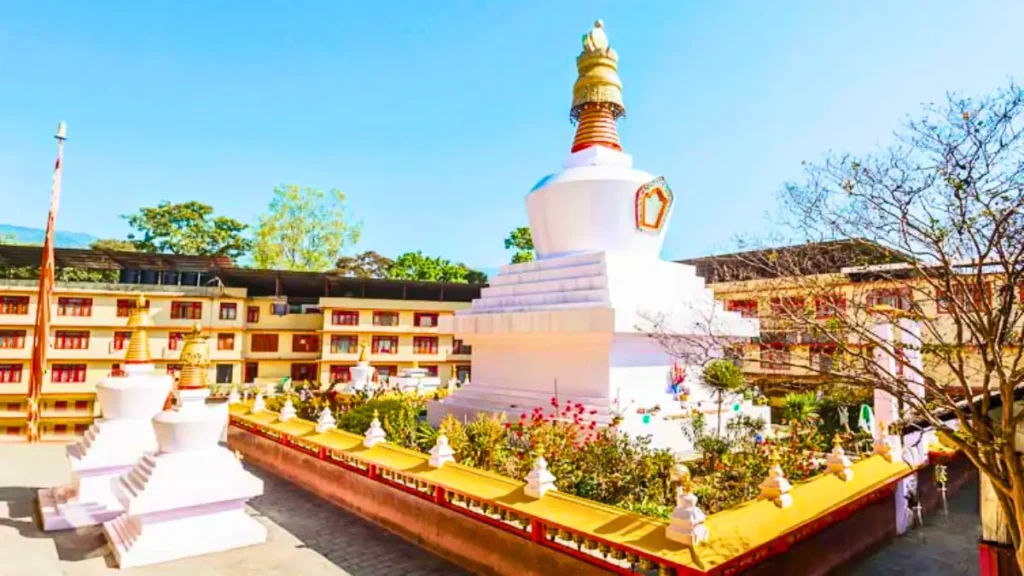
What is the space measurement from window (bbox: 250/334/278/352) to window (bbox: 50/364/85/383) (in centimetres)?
785

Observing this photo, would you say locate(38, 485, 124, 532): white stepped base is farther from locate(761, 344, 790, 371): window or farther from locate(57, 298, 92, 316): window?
locate(57, 298, 92, 316): window

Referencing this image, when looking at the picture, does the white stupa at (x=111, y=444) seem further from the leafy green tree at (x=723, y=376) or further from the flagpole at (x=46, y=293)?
the leafy green tree at (x=723, y=376)

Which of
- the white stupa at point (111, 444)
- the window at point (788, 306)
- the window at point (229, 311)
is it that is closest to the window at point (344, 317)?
the window at point (229, 311)

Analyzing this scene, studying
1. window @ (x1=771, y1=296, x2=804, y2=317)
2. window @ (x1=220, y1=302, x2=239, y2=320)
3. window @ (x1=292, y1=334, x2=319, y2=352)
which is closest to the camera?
window @ (x1=771, y1=296, x2=804, y2=317)

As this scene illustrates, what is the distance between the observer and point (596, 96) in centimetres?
1652

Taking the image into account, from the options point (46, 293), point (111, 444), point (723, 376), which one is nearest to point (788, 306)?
point (723, 376)

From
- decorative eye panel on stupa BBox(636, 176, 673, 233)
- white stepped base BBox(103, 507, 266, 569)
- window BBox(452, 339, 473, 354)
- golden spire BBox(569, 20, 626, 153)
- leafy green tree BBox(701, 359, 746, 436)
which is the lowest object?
white stepped base BBox(103, 507, 266, 569)

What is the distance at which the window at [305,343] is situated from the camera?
3381 cm

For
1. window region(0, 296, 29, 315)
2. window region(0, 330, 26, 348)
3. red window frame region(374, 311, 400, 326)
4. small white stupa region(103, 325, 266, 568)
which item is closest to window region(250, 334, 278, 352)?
red window frame region(374, 311, 400, 326)

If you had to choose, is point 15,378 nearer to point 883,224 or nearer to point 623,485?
point 623,485

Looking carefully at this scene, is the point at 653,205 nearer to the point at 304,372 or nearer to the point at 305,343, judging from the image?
the point at 305,343

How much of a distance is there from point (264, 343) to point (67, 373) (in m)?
9.06

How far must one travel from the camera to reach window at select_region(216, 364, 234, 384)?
1240 inches

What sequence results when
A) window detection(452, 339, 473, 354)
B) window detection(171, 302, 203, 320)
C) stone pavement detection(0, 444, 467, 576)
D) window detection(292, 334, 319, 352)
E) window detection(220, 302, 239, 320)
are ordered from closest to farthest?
stone pavement detection(0, 444, 467, 576) → window detection(171, 302, 203, 320) → window detection(220, 302, 239, 320) → window detection(292, 334, 319, 352) → window detection(452, 339, 473, 354)
